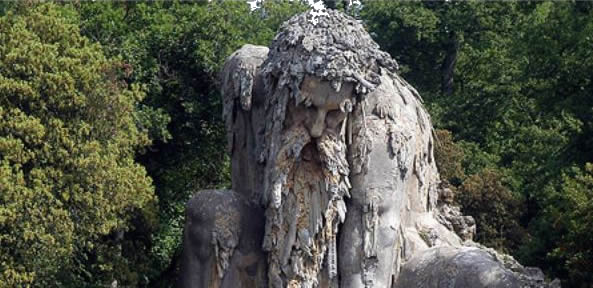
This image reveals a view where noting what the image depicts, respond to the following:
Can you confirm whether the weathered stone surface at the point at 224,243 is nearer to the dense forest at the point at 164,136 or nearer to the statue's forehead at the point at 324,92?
the statue's forehead at the point at 324,92

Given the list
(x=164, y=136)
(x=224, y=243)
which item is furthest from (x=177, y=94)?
(x=224, y=243)

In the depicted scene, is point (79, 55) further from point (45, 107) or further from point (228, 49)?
point (228, 49)

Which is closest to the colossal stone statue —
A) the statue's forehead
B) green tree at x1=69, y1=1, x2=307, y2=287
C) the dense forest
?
the statue's forehead

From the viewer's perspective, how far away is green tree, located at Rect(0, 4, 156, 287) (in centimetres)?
2288

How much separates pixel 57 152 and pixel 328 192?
563 cm

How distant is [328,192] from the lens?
1969cm

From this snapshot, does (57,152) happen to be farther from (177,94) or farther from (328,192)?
(177,94)

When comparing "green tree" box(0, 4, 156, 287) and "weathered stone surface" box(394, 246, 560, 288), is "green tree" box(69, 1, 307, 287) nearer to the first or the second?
"green tree" box(0, 4, 156, 287)

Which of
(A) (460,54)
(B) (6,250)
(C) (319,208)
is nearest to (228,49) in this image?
(B) (6,250)

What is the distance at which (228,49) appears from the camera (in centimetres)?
2934

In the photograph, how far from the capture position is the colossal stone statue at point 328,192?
64.4 ft

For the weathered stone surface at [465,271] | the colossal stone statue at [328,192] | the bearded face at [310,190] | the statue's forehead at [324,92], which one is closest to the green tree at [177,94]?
the colossal stone statue at [328,192]

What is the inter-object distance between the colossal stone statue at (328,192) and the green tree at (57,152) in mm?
3328

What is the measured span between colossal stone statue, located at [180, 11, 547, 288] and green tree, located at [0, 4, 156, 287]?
333 cm
